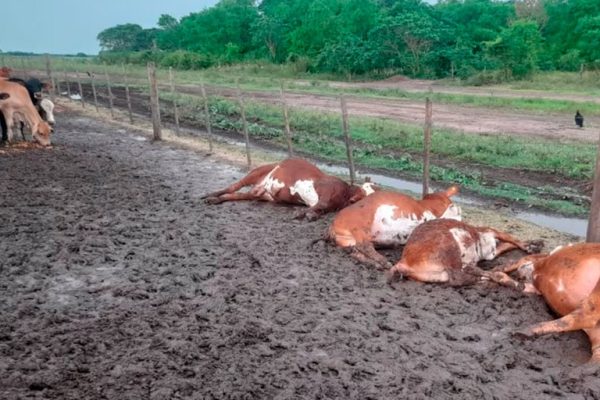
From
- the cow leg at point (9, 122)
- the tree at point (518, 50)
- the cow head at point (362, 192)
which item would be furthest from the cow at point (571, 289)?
the tree at point (518, 50)

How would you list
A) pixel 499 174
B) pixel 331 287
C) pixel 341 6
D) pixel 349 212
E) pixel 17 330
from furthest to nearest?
pixel 341 6
pixel 499 174
pixel 349 212
pixel 331 287
pixel 17 330

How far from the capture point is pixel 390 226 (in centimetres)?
566

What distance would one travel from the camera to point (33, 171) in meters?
9.69

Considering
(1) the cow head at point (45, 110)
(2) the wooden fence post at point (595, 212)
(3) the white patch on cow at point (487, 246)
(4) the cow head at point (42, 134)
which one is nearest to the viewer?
(2) the wooden fence post at point (595, 212)

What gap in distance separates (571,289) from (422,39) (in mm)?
34824

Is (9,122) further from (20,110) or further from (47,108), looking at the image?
(47,108)

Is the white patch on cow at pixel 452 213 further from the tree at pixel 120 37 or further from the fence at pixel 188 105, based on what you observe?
the tree at pixel 120 37

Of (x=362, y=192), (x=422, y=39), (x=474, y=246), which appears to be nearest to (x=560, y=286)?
(x=474, y=246)

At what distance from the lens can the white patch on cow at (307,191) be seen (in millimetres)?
7121

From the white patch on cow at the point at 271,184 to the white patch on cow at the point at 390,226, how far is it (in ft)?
6.74

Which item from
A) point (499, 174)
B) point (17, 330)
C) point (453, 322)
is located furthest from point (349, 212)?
point (499, 174)

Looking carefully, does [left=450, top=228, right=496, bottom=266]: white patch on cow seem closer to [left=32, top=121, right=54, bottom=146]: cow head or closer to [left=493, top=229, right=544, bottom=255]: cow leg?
[left=493, top=229, right=544, bottom=255]: cow leg

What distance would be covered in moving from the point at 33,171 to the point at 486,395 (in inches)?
338

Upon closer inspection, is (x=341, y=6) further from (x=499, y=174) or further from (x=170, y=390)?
(x=170, y=390)
